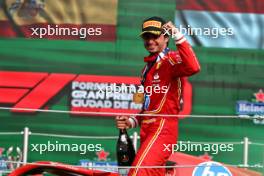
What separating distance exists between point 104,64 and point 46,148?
0.95 m

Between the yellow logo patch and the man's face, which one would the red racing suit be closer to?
the man's face

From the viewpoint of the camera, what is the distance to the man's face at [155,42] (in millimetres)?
4109

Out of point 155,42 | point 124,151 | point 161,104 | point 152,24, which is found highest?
point 152,24

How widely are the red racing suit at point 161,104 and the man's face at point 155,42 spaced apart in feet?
0.13

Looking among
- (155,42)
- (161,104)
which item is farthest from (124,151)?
(155,42)

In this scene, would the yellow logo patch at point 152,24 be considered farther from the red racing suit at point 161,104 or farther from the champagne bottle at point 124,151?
the champagne bottle at point 124,151

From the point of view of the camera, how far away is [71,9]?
21.2 feet

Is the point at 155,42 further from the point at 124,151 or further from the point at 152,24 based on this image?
the point at 124,151

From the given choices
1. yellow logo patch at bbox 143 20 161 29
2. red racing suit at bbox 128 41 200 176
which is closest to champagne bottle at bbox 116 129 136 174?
red racing suit at bbox 128 41 200 176

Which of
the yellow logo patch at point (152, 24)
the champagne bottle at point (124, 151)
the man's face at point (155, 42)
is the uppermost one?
the yellow logo patch at point (152, 24)

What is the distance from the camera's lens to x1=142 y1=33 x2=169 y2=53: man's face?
4109 millimetres

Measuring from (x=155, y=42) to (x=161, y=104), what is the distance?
37 cm

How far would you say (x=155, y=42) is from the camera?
4.12 meters

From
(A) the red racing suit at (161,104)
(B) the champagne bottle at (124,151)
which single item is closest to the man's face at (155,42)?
(A) the red racing suit at (161,104)
